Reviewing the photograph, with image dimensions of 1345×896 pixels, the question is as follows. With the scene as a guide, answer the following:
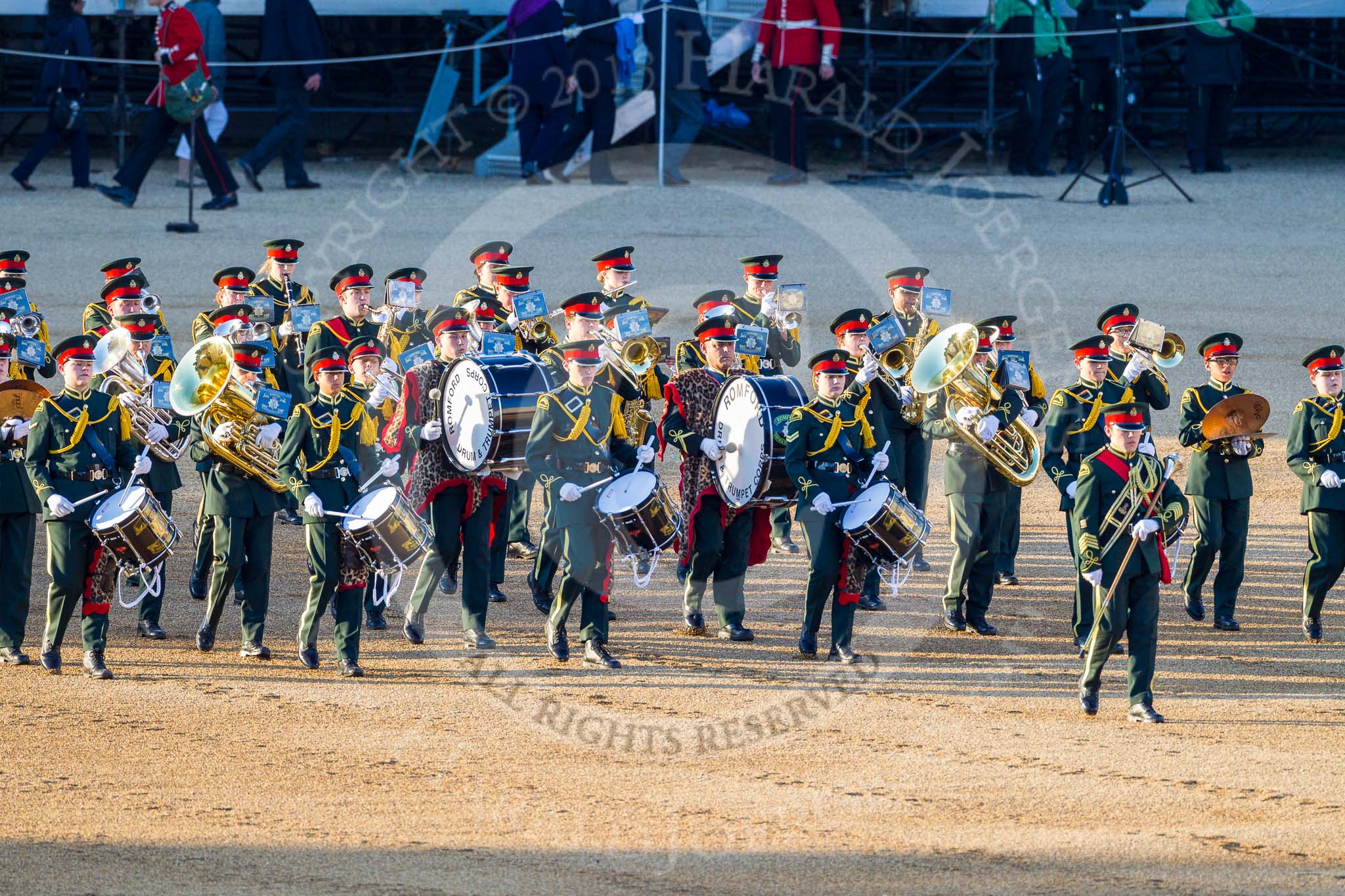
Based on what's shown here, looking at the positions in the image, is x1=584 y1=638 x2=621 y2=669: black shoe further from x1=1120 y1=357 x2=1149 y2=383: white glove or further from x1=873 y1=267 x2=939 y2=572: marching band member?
x1=1120 y1=357 x2=1149 y2=383: white glove

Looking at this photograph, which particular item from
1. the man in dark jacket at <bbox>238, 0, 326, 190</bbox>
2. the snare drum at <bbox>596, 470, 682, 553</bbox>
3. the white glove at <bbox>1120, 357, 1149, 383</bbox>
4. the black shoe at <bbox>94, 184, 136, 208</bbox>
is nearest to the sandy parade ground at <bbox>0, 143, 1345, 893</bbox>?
the snare drum at <bbox>596, 470, 682, 553</bbox>

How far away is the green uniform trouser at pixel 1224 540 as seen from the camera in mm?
9680

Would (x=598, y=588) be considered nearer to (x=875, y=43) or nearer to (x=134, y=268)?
(x=134, y=268)

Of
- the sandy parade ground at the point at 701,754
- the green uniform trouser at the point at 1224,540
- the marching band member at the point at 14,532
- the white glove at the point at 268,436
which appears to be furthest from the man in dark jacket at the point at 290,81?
the green uniform trouser at the point at 1224,540

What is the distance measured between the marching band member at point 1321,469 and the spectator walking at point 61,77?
575 inches

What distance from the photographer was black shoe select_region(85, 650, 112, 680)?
8.75 metres

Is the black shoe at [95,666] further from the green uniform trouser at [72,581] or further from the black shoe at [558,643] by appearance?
the black shoe at [558,643]

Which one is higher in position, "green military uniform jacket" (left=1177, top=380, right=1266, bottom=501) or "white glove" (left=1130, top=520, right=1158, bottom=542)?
"green military uniform jacket" (left=1177, top=380, right=1266, bottom=501)

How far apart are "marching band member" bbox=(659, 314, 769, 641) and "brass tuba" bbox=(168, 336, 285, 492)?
2.05 m

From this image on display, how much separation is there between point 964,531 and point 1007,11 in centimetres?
1263

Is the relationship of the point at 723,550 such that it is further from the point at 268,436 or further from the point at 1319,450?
the point at 1319,450

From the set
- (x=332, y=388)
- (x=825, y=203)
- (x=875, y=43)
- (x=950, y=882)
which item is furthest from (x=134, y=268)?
(x=875, y=43)

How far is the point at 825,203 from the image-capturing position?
19.8 meters

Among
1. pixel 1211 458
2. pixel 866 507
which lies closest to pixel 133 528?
pixel 866 507
